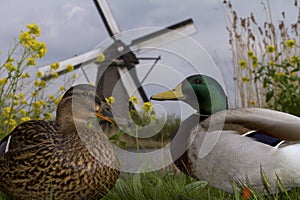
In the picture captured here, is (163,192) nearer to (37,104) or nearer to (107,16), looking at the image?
(37,104)

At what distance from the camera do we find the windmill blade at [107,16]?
14.1m

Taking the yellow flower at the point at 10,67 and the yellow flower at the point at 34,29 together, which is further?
the yellow flower at the point at 34,29

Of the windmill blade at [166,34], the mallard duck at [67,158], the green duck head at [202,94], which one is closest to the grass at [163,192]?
the mallard duck at [67,158]

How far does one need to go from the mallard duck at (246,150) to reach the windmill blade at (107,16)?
453 inches

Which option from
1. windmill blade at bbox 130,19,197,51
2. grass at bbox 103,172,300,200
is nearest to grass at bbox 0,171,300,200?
grass at bbox 103,172,300,200

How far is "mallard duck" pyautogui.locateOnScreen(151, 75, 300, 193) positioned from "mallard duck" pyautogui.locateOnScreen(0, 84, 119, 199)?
559mm

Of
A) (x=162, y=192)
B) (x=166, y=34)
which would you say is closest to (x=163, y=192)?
(x=162, y=192)

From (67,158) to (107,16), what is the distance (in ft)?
39.4

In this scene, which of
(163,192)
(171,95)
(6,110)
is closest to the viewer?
(163,192)

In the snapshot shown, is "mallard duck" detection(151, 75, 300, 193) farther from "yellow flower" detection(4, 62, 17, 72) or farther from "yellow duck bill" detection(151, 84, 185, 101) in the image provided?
"yellow flower" detection(4, 62, 17, 72)

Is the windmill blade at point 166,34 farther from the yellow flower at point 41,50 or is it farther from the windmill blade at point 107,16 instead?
the yellow flower at point 41,50

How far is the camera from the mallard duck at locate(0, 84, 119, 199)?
2699 mm

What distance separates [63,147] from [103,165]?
268 millimetres

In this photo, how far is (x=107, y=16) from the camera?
14312 millimetres
